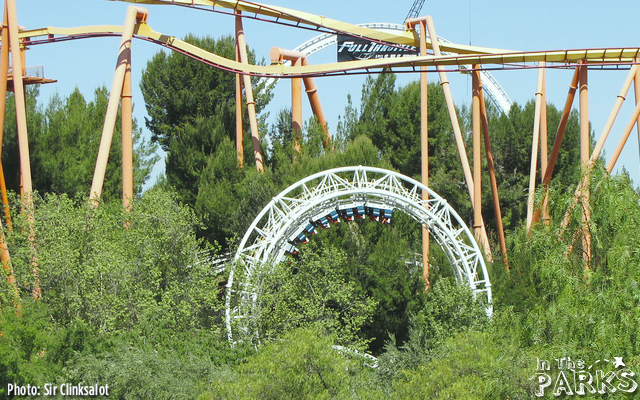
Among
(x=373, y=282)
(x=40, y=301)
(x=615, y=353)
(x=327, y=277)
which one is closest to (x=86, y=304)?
(x=40, y=301)

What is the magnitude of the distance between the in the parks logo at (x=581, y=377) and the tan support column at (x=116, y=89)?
11744 mm

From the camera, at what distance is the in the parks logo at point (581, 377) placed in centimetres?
1098

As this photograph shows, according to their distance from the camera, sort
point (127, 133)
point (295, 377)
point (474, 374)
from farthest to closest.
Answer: point (127, 133) < point (474, 374) < point (295, 377)

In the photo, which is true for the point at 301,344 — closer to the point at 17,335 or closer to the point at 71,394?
the point at 71,394

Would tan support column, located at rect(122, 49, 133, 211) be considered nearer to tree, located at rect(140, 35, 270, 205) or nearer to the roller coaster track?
the roller coaster track

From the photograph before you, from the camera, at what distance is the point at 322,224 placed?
64.7 feet

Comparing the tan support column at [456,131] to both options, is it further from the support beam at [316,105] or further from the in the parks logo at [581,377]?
the in the parks logo at [581,377]

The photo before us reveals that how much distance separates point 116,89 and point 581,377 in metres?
13.5

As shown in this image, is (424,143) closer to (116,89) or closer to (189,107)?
(116,89)

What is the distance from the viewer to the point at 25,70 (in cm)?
2522

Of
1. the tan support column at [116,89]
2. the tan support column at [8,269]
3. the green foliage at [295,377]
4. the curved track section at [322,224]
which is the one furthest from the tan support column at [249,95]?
the green foliage at [295,377]

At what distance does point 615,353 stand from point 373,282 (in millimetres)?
9989

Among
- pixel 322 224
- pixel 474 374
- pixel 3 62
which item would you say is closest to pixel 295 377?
pixel 474 374

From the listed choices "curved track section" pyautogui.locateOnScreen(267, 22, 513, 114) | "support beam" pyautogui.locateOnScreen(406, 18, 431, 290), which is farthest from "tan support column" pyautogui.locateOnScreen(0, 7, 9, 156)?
"curved track section" pyautogui.locateOnScreen(267, 22, 513, 114)
